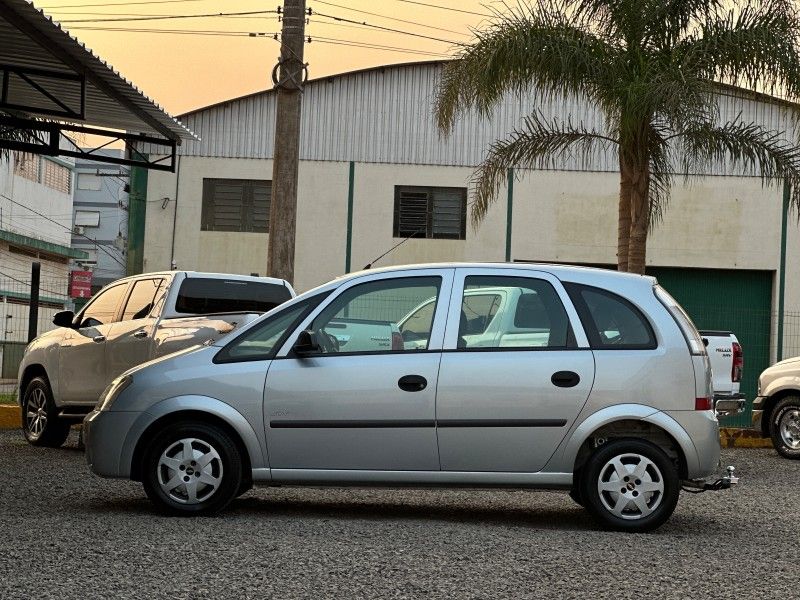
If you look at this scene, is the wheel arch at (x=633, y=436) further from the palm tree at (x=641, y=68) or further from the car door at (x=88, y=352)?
the palm tree at (x=641, y=68)

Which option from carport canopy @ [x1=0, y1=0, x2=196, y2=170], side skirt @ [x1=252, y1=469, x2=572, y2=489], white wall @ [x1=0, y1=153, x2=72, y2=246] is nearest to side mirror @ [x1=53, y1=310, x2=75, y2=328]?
carport canopy @ [x1=0, y1=0, x2=196, y2=170]

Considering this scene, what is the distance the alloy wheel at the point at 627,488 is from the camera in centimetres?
890

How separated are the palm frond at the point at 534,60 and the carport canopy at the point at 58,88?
3.96 m

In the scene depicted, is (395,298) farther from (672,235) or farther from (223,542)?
(672,235)

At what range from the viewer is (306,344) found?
29.7 ft

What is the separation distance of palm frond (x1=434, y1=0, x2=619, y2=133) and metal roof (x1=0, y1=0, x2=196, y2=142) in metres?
3.96

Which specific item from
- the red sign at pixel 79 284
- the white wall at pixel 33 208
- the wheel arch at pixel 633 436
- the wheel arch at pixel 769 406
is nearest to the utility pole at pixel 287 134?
the wheel arch at pixel 769 406

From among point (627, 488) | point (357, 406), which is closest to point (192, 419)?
point (357, 406)

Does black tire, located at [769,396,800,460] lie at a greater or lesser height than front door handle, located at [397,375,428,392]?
lesser

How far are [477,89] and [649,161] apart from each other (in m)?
2.81

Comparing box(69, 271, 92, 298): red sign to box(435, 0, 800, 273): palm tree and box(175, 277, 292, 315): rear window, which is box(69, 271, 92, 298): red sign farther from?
box(175, 277, 292, 315): rear window

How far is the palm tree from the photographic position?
18.1 meters

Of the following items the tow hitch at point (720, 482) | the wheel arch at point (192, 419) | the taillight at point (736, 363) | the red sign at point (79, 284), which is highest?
the red sign at point (79, 284)

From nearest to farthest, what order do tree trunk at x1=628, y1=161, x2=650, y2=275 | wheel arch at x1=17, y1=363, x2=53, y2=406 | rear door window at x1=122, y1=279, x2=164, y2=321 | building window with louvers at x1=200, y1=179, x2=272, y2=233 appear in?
1. rear door window at x1=122, y1=279, x2=164, y2=321
2. wheel arch at x1=17, y1=363, x2=53, y2=406
3. tree trunk at x1=628, y1=161, x2=650, y2=275
4. building window with louvers at x1=200, y1=179, x2=272, y2=233
